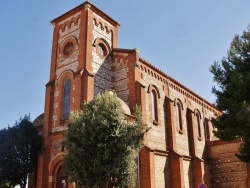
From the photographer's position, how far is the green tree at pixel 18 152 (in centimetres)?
2112

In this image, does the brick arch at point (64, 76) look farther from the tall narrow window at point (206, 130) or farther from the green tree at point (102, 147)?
the tall narrow window at point (206, 130)

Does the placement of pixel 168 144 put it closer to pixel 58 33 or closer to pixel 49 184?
pixel 49 184

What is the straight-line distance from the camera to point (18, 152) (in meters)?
21.5

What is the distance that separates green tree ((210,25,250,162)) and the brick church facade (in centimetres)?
684

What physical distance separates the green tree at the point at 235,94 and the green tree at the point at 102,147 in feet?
15.7

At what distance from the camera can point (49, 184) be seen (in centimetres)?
2091

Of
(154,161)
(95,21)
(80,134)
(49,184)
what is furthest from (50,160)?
(95,21)

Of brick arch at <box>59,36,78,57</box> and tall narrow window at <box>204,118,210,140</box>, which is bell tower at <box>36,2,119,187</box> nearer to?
brick arch at <box>59,36,78,57</box>

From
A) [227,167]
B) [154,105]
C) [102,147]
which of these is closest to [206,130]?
[227,167]

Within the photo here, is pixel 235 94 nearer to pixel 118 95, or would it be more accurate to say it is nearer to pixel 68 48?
pixel 118 95

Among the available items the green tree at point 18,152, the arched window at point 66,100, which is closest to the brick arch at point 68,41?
the arched window at point 66,100

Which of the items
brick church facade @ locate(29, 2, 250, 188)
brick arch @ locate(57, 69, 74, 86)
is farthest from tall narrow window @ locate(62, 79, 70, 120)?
brick arch @ locate(57, 69, 74, 86)

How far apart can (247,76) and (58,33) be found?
1666cm

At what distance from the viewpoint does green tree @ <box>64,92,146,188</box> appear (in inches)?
623
